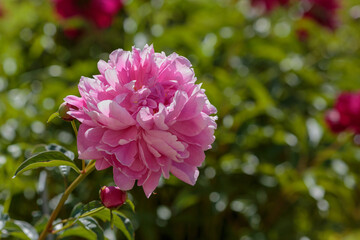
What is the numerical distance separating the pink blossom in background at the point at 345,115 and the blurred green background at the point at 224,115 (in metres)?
0.04

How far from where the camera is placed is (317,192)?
1.29 m

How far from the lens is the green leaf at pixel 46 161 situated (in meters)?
0.61

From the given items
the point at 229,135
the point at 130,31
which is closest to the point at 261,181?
the point at 229,135

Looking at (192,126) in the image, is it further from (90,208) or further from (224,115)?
(224,115)

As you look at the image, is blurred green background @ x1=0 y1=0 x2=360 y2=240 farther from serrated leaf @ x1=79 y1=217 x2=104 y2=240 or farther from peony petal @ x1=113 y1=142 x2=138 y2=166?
peony petal @ x1=113 y1=142 x2=138 y2=166

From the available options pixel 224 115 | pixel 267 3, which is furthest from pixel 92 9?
pixel 267 3

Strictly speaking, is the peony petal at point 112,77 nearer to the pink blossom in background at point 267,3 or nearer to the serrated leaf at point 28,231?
the serrated leaf at point 28,231

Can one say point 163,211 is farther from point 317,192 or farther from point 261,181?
point 317,192

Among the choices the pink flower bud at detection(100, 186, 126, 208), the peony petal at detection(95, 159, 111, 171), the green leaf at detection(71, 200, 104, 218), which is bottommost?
the green leaf at detection(71, 200, 104, 218)

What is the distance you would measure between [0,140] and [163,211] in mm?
463

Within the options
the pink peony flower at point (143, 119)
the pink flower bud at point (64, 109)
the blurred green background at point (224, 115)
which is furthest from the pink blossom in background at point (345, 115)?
the pink flower bud at point (64, 109)

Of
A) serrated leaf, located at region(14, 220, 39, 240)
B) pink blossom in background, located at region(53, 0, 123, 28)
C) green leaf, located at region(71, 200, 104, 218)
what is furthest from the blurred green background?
green leaf, located at region(71, 200, 104, 218)

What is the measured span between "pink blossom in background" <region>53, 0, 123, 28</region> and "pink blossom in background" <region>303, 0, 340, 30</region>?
80 cm

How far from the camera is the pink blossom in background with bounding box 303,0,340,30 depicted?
2.00 metres
